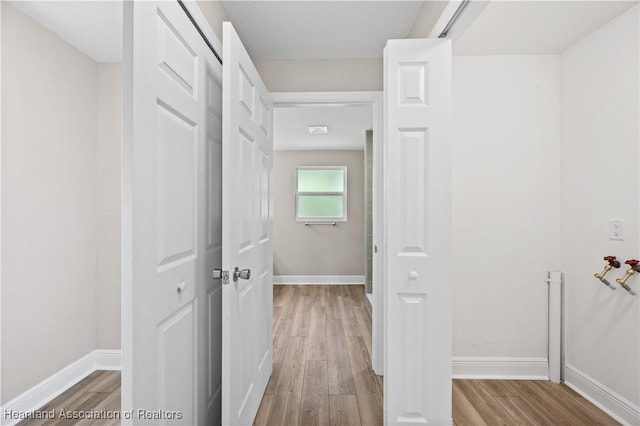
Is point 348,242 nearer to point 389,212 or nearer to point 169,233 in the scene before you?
point 389,212

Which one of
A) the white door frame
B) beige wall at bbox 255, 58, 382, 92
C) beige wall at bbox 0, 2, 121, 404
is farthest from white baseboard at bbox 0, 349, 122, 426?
beige wall at bbox 255, 58, 382, 92

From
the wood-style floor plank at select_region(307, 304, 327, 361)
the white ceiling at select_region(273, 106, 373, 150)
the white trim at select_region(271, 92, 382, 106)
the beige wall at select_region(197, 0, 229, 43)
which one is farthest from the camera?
the white ceiling at select_region(273, 106, 373, 150)

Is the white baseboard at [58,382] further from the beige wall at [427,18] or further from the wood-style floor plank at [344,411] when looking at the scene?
the beige wall at [427,18]

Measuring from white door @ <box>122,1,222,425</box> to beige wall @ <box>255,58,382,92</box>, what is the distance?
3.14 feet

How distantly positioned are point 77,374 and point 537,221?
279 cm

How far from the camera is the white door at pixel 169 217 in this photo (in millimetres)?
960

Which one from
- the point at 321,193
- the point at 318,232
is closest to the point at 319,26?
the point at 321,193

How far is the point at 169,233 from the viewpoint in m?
1.19

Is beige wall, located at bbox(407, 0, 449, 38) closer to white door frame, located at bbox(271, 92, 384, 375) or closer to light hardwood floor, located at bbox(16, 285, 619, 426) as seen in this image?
white door frame, located at bbox(271, 92, 384, 375)

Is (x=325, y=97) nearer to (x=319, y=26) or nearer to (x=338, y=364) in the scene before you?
(x=319, y=26)

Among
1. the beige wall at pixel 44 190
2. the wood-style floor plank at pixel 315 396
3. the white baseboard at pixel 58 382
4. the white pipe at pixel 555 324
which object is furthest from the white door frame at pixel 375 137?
the white baseboard at pixel 58 382

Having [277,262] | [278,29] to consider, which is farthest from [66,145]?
[277,262]

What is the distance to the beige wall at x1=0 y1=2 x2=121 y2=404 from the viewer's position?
0.86m

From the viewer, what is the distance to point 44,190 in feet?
2.91
